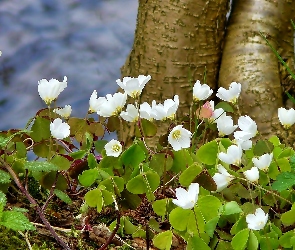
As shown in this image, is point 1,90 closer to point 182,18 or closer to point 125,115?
point 182,18

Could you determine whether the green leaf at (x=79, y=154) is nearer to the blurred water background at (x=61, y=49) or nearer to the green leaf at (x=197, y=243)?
the green leaf at (x=197, y=243)

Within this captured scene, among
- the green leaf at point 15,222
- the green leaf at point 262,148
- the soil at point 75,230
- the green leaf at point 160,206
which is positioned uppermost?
the green leaf at point 262,148

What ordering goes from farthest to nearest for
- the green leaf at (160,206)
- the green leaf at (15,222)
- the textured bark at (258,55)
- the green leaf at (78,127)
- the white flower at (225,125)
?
the textured bark at (258,55), the green leaf at (78,127), the white flower at (225,125), the green leaf at (160,206), the green leaf at (15,222)

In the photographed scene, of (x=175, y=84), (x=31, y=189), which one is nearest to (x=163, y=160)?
(x=31, y=189)

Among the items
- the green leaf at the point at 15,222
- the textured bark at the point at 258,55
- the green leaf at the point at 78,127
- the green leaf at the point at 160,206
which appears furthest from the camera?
the textured bark at the point at 258,55

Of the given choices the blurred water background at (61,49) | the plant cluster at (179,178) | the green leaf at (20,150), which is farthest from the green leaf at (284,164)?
the blurred water background at (61,49)

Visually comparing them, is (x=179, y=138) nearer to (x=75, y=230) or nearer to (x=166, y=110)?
(x=166, y=110)

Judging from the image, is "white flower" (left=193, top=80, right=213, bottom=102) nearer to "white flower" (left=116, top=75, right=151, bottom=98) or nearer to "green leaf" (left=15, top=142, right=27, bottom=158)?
"white flower" (left=116, top=75, right=151, bottom=98)
